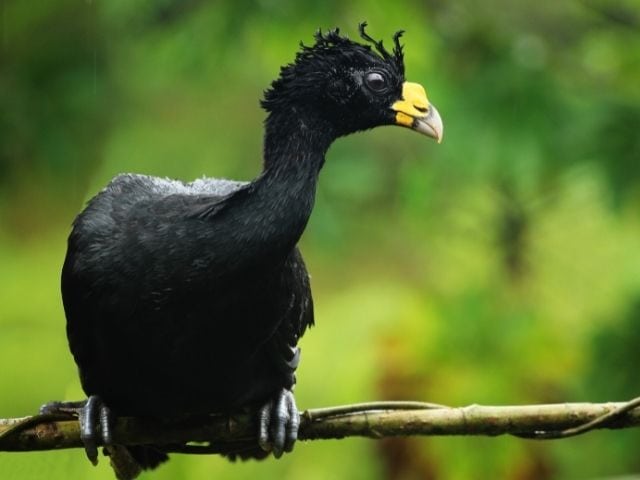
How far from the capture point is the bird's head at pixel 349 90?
218cm

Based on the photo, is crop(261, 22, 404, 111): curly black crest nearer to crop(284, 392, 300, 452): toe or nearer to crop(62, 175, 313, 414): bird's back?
crop(62, 175, 313, 414): bird's back

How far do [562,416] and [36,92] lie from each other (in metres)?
2.30

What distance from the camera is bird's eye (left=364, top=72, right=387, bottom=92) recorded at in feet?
7.39

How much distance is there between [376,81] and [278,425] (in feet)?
2.42

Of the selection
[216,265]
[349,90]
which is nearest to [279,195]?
[216,265]

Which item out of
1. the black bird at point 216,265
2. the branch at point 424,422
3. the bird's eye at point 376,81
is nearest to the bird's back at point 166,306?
the black bird at point 216,265

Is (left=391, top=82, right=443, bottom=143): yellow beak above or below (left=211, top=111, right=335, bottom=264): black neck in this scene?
above

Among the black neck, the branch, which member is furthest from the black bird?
the branch

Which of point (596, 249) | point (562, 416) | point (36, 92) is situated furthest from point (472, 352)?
point (562, 416)

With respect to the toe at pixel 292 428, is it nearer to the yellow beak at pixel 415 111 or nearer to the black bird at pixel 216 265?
the black bird at pixel 216 265

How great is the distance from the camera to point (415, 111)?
2277 mm

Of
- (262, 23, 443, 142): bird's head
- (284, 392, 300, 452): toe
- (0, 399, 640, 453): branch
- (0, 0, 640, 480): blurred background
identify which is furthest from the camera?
(0, 0, 640, 480): blurred background

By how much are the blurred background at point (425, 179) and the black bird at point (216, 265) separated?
0.41 m

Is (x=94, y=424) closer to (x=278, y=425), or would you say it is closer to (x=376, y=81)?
(x=278, y=425)
